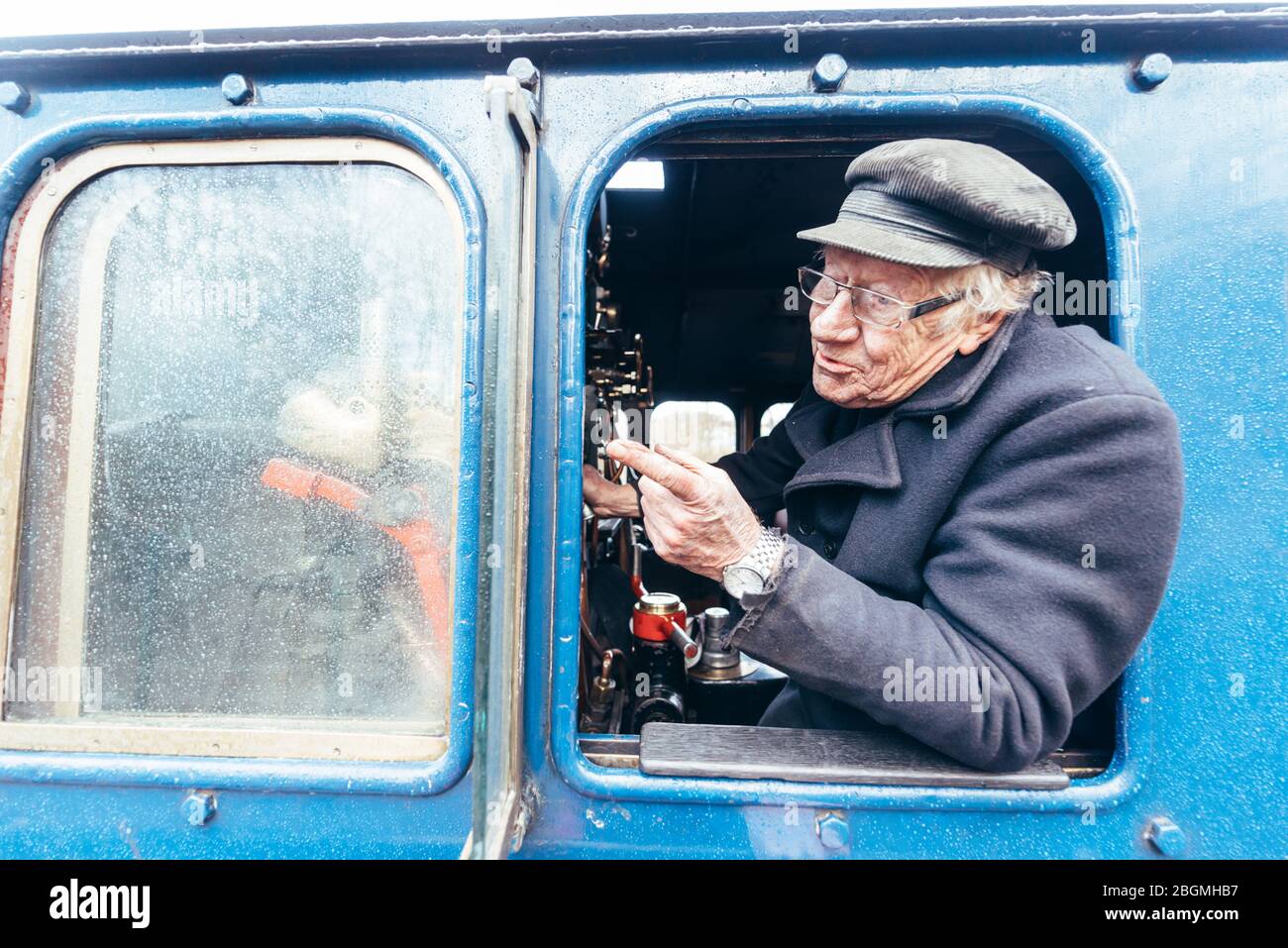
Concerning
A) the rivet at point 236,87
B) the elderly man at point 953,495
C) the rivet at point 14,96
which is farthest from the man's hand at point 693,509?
the rivet at point 14,96

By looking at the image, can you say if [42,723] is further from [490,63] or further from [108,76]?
[490,63]

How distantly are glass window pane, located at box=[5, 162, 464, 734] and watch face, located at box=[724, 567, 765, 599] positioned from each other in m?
0.54

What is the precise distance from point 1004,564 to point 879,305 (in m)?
0.53

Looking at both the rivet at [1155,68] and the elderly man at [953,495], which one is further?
the rivet at [1155,68]

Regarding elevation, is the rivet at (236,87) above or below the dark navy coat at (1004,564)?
above

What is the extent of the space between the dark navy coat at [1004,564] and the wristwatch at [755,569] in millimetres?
28

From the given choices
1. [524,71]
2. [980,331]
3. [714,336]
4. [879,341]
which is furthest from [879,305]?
[714,336]

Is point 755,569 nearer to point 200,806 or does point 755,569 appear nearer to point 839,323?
point 839,323

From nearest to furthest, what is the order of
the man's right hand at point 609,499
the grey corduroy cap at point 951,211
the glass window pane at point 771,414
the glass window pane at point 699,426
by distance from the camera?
the grey corduroy cap at point 951,211
the man's right hand at point 609,499
the glass window pane at point 771,414
the glass window pane at point 699,426

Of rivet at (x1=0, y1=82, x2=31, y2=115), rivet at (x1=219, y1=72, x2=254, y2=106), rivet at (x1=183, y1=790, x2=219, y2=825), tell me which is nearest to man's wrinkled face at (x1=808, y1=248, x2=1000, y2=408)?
rivet at (x1=219, y1=72, x2=254, y2=106)

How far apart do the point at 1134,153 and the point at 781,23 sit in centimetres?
70

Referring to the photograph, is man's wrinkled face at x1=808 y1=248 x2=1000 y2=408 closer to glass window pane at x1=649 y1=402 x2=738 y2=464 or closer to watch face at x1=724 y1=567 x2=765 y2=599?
watch face at x1=724 y1=567 x2=765 y2=599

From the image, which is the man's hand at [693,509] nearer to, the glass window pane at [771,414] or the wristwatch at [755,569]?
the wristwatch at [755,569]

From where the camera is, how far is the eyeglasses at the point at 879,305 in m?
1.10
